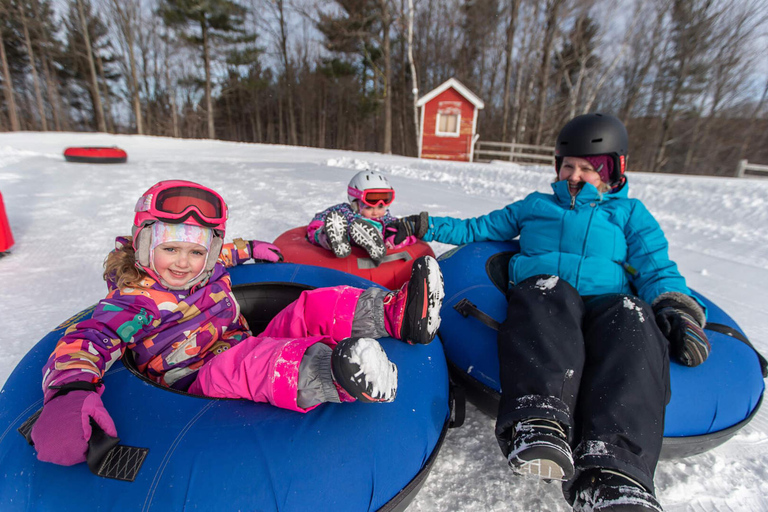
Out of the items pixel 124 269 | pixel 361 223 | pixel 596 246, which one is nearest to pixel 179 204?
pixel 124 269

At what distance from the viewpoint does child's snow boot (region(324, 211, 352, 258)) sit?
256cm

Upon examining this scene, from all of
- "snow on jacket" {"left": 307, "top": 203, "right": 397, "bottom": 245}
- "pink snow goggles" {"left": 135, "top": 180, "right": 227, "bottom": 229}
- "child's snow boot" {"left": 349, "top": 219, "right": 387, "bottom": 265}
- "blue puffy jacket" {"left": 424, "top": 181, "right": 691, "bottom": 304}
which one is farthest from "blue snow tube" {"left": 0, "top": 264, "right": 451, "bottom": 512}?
"snow on jacket" {"left": 307, "top": 203, "right": 397, "bottom": 245}

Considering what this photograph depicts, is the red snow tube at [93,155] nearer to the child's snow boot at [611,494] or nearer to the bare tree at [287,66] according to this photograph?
the child's snow boot at [611,494]

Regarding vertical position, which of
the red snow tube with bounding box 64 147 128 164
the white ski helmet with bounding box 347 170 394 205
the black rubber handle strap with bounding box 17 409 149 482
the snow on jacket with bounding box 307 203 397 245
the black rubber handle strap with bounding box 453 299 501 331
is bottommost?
the black rubber handle strap with bounding box 17 409 149 482

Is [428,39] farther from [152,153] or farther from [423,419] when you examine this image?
[423,419]

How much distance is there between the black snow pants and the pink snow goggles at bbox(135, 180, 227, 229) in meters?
1.34

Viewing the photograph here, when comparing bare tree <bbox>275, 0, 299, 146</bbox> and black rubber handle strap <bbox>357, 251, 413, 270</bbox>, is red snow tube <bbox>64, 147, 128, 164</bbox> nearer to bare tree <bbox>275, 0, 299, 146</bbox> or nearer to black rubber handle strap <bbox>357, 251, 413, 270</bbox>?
black rubber handle strap <bbox>357, 251, 413, 270</bbox>

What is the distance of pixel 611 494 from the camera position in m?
1.14

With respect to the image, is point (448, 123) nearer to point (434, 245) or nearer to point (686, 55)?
point (686, 55)

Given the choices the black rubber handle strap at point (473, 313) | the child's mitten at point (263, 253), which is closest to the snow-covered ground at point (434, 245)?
the black rubber handle strap at point (473, 313)

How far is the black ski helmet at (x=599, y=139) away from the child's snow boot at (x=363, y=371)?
71.6 inches

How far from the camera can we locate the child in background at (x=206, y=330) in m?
1.19

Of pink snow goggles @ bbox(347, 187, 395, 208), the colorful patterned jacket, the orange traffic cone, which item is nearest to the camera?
the colorful patterned jacket

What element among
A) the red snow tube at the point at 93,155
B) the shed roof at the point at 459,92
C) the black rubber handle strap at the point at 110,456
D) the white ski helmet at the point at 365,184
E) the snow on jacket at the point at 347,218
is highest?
the shed roof at the point at 459,92
